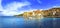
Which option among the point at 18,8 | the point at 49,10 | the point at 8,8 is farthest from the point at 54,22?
the point at 8,8

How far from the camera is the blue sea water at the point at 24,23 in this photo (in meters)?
1.20

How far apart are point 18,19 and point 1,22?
0.22 meters

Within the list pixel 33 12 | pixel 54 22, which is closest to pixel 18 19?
pixel 33 12

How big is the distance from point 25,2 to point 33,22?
272 millimetres

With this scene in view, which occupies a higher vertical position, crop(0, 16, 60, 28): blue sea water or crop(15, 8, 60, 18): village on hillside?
crop(15, 8, 60, 18): village on hillside

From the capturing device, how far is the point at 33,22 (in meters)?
1.22

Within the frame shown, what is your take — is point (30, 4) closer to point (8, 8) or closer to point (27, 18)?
point (27, 18)

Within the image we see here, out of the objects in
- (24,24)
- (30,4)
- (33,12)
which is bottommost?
(24,24)

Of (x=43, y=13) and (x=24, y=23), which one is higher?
(x=43, y=13)

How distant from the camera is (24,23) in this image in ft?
4.00

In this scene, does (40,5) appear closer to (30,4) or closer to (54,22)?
(30,4)

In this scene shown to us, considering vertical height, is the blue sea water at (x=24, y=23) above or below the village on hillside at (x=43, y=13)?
below

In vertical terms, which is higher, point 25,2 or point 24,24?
point 25,2

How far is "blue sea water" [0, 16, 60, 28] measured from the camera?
3.93 ft
